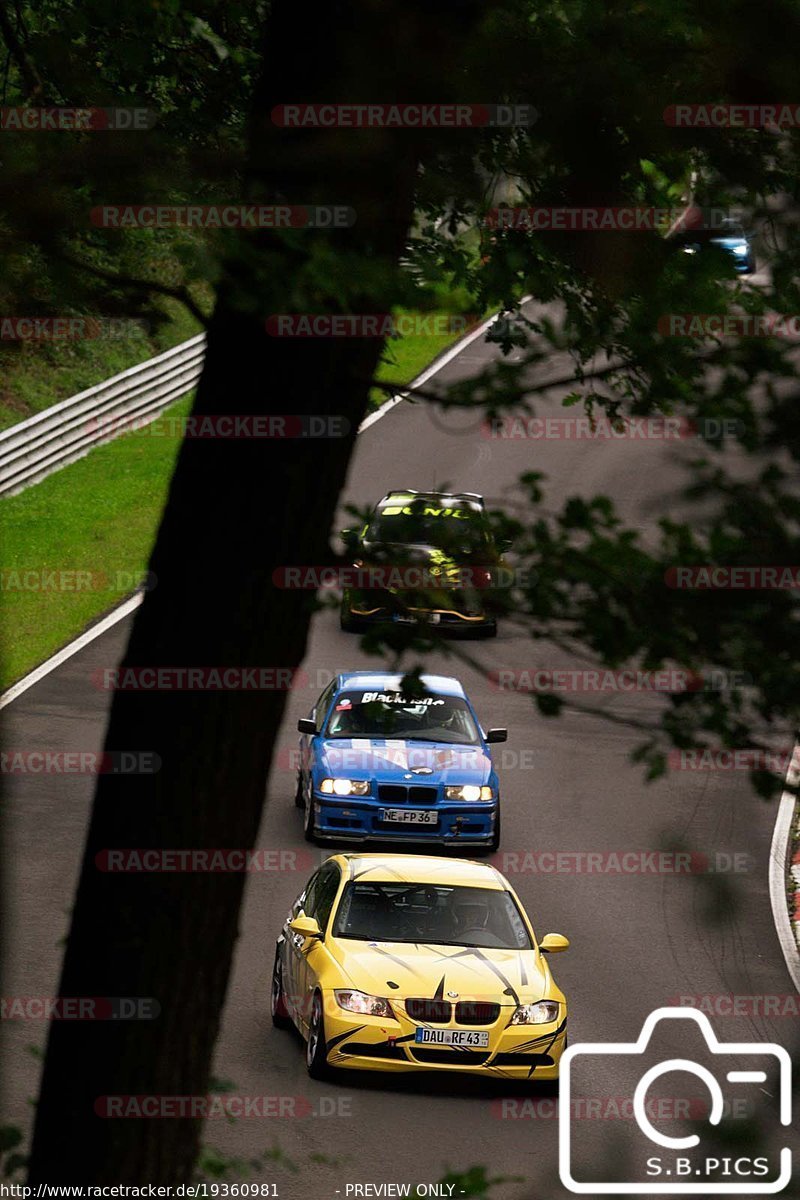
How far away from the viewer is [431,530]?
5312 mm

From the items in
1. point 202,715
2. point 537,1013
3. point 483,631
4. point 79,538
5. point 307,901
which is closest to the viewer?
point 202,715

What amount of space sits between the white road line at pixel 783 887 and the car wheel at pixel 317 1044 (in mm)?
4219

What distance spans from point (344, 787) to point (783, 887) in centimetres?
475

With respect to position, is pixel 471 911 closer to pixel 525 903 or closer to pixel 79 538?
pixel 525 903

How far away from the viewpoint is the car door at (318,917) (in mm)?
12648

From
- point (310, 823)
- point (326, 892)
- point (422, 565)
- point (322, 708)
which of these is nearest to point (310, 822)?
point (310, 823)

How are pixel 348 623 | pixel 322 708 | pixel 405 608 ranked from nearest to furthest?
pixel 405 608, pixel 322 708, pixel 348 623

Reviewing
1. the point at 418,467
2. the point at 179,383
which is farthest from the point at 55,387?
the point at 418,467

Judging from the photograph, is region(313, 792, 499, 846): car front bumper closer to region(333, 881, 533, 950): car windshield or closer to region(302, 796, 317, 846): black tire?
region(302, 796, 317, 846): black tire

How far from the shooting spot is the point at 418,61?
4438mm

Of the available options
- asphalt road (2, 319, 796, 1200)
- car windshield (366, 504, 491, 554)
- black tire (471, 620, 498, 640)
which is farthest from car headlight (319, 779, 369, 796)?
car windshield (366, 504, 491, 554)

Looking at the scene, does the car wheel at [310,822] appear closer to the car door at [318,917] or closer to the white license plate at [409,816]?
the white license plate at [409,816]

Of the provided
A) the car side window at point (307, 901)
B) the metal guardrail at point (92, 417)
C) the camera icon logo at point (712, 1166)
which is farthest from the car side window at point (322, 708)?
the camera icon logo at point (712, 1166)

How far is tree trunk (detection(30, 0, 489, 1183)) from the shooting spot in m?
4.94
